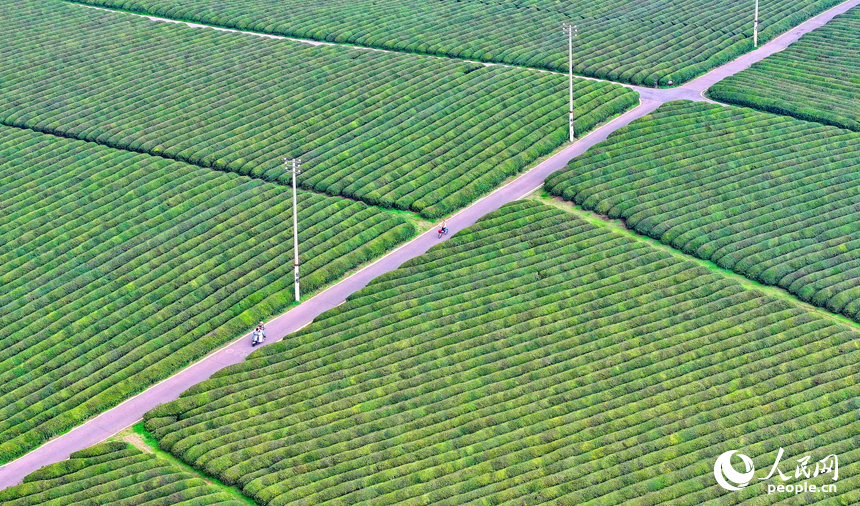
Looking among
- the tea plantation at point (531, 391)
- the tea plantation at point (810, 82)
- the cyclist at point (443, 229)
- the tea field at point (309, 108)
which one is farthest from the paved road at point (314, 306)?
the tea plantation at point (810, 82)

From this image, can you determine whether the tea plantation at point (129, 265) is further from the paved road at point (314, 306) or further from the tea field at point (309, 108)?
the tea field at point (309, 108)

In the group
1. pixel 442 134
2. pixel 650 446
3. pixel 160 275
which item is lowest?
pixel 650 446

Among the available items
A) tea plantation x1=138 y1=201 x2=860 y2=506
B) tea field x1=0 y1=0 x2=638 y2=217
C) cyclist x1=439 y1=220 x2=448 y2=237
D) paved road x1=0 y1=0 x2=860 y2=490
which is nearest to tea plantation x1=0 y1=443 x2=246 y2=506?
tea plantation x1=138 y1=201 x2=860 y2=506

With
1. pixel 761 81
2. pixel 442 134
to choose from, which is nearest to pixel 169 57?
pixel 442 134

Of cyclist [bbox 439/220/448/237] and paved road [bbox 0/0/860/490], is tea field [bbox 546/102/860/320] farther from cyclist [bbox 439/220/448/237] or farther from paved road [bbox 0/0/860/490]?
cyclist [bbox 439/220/448/237]

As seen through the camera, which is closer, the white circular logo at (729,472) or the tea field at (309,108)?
the white circular logo at (729,472)

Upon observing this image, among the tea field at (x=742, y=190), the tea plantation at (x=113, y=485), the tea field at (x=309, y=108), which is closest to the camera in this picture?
the tea plantation at (x=113, y=485)

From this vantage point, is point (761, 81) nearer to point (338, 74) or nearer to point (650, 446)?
point (338, 74)

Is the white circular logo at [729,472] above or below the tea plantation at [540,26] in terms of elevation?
below
